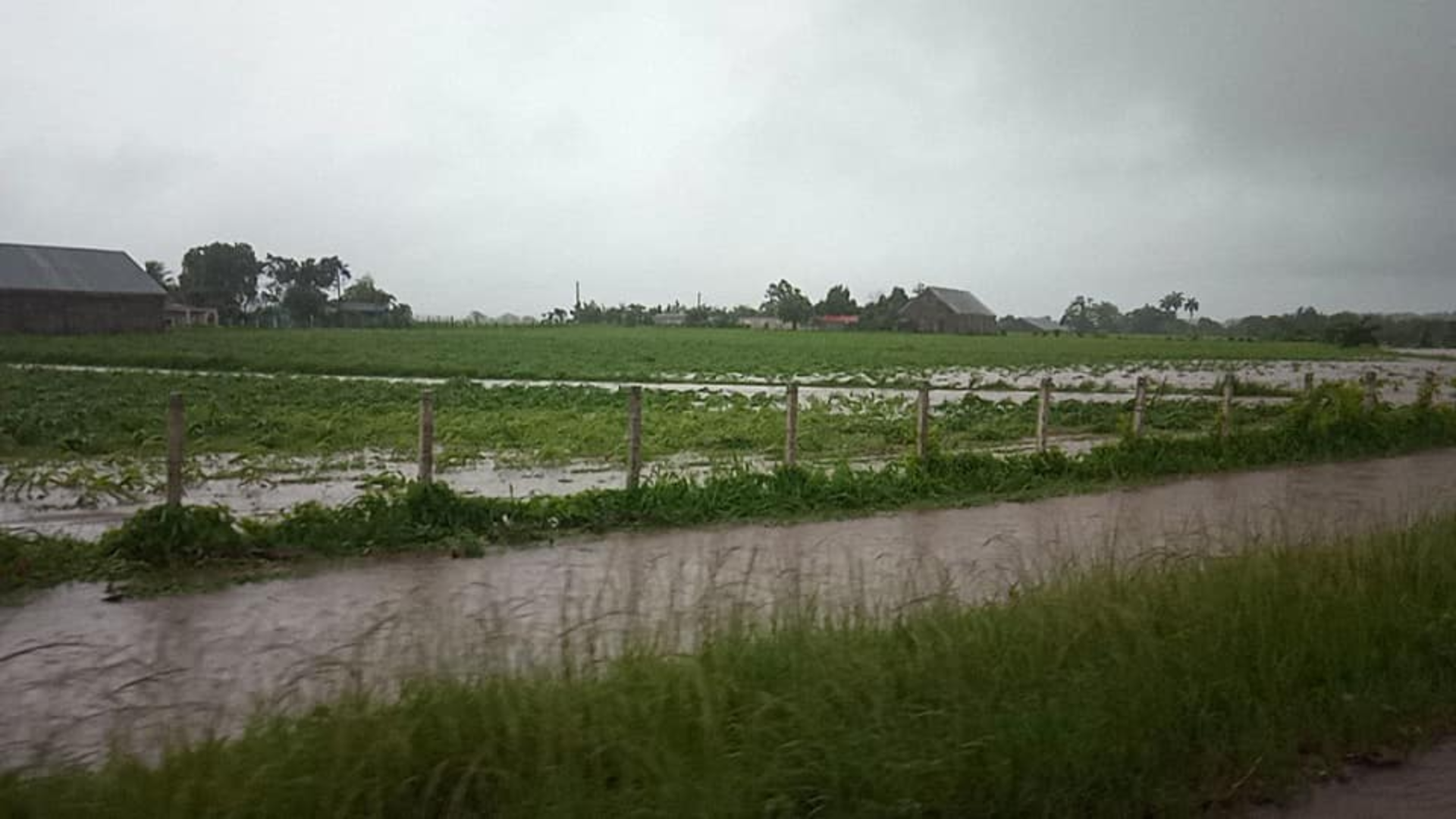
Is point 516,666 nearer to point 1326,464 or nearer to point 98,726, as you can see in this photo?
point 98,726

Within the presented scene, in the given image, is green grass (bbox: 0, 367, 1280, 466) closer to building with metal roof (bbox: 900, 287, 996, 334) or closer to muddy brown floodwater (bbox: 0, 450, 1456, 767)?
muddy brown floodwater (bbox: 0, 450, 1456, 767)

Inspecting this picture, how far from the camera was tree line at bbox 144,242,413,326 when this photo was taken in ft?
69.2

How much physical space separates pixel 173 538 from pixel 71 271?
11.1 meters

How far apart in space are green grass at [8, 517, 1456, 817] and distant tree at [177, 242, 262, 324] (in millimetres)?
18457

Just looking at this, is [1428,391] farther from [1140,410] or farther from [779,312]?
[779,312]

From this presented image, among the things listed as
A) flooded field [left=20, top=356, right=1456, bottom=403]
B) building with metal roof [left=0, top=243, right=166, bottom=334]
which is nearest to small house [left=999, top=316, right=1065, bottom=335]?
flooded field [left=20, top=356, right=1456, bottom=403]

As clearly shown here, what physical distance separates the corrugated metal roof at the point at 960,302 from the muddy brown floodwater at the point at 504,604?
104 m

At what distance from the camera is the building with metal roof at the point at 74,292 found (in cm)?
1491

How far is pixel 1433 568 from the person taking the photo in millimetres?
7527

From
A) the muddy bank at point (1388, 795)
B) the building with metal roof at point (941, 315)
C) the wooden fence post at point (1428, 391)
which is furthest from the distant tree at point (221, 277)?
the building with metal roof at point (941, 315)

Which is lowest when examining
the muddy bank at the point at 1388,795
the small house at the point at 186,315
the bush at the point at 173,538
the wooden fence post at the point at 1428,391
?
the muddy bank at the point at 1388,795

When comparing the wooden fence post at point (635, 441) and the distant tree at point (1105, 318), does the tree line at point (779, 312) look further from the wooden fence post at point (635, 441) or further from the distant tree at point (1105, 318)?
the wooden fence post at point (635, 441)

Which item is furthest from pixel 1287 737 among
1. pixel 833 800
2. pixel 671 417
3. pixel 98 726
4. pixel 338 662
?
pixel 671 417

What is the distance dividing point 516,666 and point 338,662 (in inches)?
34.7
